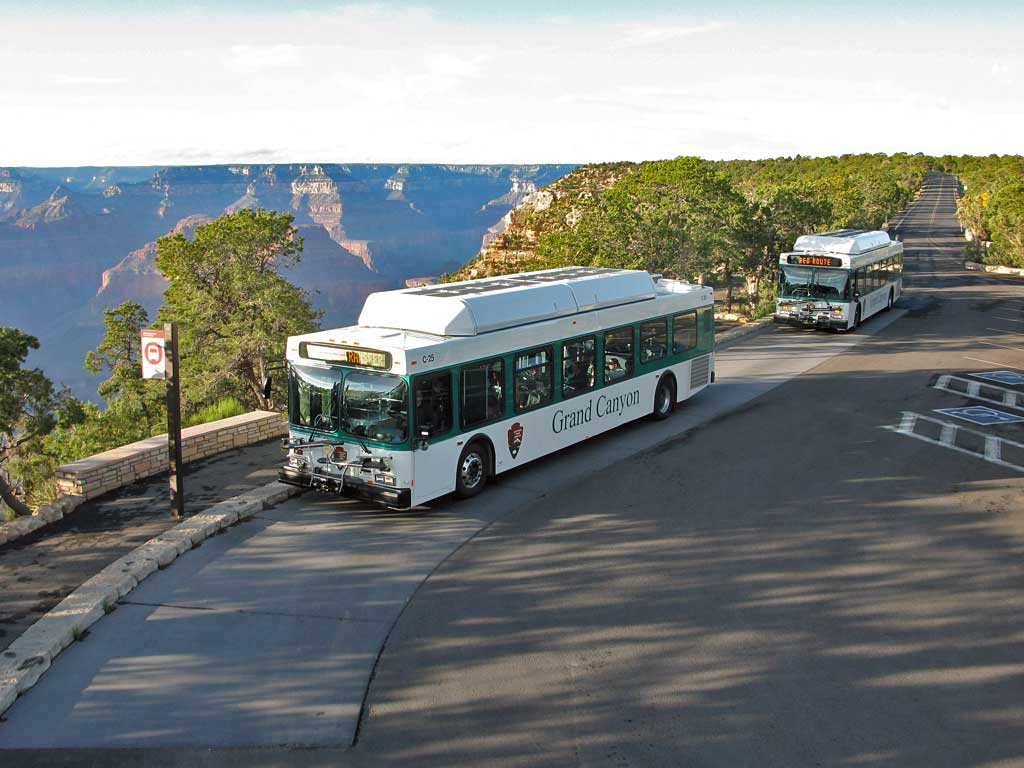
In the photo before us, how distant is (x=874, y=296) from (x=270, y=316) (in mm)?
22866

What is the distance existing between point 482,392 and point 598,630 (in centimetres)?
505

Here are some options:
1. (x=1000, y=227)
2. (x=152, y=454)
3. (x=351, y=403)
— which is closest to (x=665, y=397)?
(x=351, y=403)

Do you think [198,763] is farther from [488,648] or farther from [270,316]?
[270,316]

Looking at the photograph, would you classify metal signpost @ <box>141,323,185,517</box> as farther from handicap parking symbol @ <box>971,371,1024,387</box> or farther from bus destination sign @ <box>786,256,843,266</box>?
bus destination sign @ <box>786,256,843,266</box>

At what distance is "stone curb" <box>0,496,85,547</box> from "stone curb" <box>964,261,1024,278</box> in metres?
57.6

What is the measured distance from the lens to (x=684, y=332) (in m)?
19.2

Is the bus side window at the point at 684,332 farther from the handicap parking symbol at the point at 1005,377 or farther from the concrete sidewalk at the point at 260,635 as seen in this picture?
the handicap parking symbol at the point at 1005,377

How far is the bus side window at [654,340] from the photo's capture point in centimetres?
1786

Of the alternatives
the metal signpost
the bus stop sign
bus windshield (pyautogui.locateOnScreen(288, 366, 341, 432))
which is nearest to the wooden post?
the metal signpost

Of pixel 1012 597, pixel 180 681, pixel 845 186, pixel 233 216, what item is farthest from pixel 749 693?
pixel 845 186

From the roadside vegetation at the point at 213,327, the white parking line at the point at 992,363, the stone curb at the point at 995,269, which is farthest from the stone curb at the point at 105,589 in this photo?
the stone curb at the point at 995,269

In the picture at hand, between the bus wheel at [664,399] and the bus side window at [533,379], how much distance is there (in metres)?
4.06

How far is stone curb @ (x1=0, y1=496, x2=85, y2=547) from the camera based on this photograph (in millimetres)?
11555

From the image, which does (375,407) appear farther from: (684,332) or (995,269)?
(995,269)
